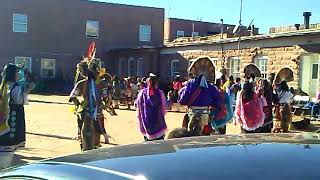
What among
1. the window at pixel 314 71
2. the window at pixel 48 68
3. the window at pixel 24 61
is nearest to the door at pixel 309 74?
the window at pixel 314 71

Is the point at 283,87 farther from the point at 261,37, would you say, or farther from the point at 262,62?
the point at 262,62

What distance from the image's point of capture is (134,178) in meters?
2.16

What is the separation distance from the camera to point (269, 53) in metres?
24.2

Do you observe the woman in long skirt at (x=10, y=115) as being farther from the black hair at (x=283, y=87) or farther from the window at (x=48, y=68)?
the window at (x=48, y=68)

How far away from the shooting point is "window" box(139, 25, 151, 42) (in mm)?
42000

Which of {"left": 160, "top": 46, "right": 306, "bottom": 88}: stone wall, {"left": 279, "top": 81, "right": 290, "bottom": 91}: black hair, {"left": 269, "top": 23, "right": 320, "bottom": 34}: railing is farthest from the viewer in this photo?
{"left": 269, "top": 23, "right": 320, "bottom": 34}: railing

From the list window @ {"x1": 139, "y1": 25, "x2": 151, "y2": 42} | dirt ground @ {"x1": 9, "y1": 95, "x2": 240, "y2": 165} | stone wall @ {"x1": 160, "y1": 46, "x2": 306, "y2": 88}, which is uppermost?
window @ {"x1": 139, "y1": 25, "x2": 151, "y2": 42}

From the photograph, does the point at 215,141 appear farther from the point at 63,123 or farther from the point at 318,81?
the point at 318,81

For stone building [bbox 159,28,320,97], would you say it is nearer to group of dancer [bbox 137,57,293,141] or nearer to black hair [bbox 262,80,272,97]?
black hair [bbox 262,80,272,97]

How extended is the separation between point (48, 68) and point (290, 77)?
83.5ft

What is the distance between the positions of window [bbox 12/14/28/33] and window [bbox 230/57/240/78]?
643 inches

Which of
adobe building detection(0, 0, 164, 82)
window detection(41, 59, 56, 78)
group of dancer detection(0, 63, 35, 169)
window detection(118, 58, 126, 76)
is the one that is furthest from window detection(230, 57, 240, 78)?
group of dancer detection(0, 63, 35, 169)

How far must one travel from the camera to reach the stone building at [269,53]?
21984 millimetres

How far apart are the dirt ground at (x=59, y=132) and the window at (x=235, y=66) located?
19.0 feet
